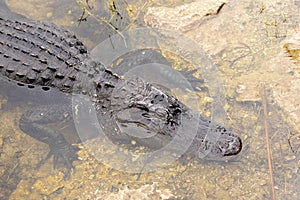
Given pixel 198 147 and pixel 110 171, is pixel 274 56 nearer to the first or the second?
pixel 198 147

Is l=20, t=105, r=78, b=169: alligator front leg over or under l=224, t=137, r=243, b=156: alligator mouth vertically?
under

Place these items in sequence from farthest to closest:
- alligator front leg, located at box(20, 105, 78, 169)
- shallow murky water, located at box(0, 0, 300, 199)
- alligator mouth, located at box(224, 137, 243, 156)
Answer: alligator front leg, located at box(20, 105, 78, 169) < shallow murky water, located at box(0, 0, 300, 199) < alligator mouth, located at box(224, 137, 243, 156)

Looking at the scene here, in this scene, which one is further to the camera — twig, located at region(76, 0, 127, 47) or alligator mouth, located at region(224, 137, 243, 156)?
twig, located at region(76, 0, 127, 47)

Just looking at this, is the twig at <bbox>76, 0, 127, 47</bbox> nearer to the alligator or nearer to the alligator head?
the alligator

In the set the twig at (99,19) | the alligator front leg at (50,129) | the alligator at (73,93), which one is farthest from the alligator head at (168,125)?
the twig at (99,19)

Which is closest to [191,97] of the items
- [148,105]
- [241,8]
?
[148,105]


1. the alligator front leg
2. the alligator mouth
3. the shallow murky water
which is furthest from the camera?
the alligator front leg

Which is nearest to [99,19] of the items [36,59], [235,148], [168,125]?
[36,59]

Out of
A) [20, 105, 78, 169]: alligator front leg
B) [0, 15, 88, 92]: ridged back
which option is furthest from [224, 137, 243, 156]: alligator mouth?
[0, 15, 88, 92]: ridged back

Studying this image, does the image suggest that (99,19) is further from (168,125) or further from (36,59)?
(168,125)
